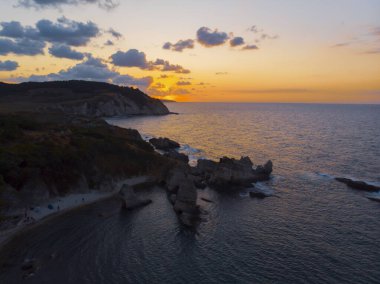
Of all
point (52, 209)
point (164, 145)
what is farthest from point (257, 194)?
point (164, 145)

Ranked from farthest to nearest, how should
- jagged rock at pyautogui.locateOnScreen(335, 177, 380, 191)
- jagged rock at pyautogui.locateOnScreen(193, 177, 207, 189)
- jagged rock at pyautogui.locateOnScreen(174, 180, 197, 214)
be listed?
jagged rock at pyautogui.locateOnScreen(193, 177, 207, 189), jagged rock at pyautogui.locateOnScreen(335, 177, 380, 191), jagged rock at pyautogui.locateOnScreen(174, 180, 197, 214)

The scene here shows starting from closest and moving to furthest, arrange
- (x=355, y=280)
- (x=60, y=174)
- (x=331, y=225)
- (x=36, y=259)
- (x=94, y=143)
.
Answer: (x=355, y=280), (x=36, y=259), (x=331, y=225), (x=60, y=174), (x=94, y=143)

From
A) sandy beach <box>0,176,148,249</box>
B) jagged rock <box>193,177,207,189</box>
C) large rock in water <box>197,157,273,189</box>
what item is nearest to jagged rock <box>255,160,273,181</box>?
large rock in water <box>197,157,273,189</box>

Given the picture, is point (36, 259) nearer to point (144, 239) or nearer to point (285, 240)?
point (144, 239)

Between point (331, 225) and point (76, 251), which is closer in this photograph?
point (76, 251)

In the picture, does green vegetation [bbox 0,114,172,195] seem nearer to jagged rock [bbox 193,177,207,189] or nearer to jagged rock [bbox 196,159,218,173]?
jagged rock [bbox 196,159,218,173]

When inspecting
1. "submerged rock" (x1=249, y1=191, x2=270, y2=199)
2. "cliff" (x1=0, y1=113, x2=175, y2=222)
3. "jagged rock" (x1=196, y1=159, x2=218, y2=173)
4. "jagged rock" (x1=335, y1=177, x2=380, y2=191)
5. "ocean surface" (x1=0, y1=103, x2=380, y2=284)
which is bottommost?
"ocean surface" (x1=0, y1=103, x2=380, y2=284)

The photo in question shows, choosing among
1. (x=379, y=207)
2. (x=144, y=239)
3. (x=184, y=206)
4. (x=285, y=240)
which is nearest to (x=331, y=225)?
(x=285, y=240)

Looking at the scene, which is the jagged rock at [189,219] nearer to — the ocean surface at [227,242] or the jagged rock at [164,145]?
the ocean surface at [227,242]

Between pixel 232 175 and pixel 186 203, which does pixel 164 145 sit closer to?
pixel 232 175

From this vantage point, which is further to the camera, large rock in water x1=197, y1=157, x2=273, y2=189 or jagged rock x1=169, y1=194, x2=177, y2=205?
large rock in water x1=197, y1=157, x2=273, y2=189

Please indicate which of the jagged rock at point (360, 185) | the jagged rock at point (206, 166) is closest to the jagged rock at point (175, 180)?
the jagged rock at point (206, 166)
